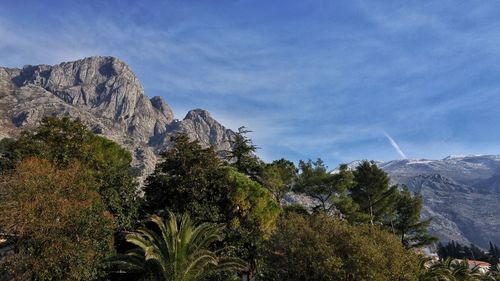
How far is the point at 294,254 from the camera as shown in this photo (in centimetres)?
1989

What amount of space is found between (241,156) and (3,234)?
2667 centimetres

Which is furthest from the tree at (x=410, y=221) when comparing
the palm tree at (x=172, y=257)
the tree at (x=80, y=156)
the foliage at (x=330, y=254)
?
the palm tree at (x=172, y=257)

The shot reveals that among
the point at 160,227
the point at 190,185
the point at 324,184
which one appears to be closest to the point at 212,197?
the point at 190,185

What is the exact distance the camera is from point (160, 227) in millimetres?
19672

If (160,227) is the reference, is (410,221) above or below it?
above

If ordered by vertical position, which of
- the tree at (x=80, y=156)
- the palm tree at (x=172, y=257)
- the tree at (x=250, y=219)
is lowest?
the palm tree at (x=172, y=257)

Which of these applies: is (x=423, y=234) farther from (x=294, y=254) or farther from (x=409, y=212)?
(x=294, y=254)

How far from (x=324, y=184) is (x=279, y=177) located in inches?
264

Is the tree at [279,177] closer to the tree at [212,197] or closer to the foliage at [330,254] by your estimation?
the tree at [212,197]

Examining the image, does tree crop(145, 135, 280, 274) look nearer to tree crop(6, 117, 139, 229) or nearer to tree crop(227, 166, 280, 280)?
tree crop(227, 166, 280, 280)

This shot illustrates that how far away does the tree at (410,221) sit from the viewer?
51.0m

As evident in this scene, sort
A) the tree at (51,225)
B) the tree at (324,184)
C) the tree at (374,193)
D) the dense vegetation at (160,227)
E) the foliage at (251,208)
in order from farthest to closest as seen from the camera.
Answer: the tree at (374,193) → the tree at (324,184) → the foliage at (251,208) → the dense vegetation at (160,227) → the tree at (51,225)

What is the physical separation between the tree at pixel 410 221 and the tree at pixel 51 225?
41.4 m

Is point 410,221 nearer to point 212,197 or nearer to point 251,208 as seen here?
point 251,208
